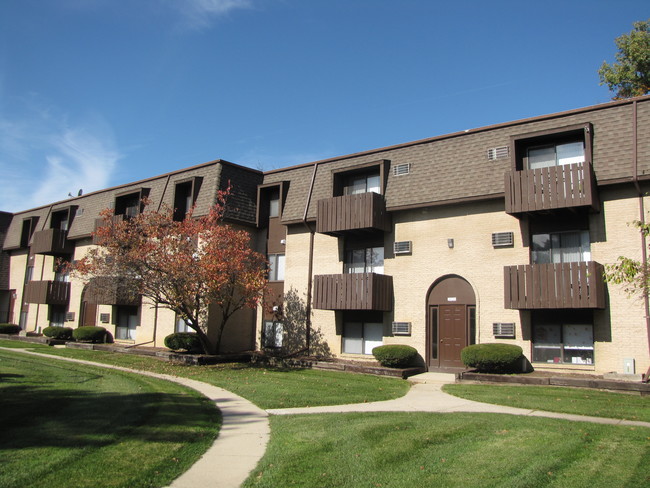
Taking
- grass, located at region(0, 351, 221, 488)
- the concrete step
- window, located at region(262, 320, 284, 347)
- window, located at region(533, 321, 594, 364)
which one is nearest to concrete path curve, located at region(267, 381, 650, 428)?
grass, located at region(0, 351, 221, 488)

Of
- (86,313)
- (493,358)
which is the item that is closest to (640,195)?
(493,358)

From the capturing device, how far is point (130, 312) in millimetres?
29031

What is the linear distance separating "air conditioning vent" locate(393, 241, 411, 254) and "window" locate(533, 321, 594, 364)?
531 cm

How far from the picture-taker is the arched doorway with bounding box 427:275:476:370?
19031 mm

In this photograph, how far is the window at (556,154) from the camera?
696 inches

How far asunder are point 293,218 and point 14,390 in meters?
13.7

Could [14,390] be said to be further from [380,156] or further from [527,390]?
[380,156]

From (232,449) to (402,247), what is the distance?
13.4 metres

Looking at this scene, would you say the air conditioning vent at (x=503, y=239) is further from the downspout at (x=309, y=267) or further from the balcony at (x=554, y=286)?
the downspout at (x=309, y=267)

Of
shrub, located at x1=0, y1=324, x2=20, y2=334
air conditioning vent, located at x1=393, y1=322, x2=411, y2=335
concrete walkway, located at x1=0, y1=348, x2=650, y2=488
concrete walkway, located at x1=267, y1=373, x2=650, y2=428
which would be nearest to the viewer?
concrete walkway, located at x1=0, y1=348, x2=650, y2=488

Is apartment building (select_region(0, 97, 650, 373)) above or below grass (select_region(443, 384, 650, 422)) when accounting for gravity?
above

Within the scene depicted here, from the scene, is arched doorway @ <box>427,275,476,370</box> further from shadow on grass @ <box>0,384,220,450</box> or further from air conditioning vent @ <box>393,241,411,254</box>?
shadow on grass @ <box>0,384,220,450</box>

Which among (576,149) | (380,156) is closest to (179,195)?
(380,156)

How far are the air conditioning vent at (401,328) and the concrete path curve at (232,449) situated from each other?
8.50 m
